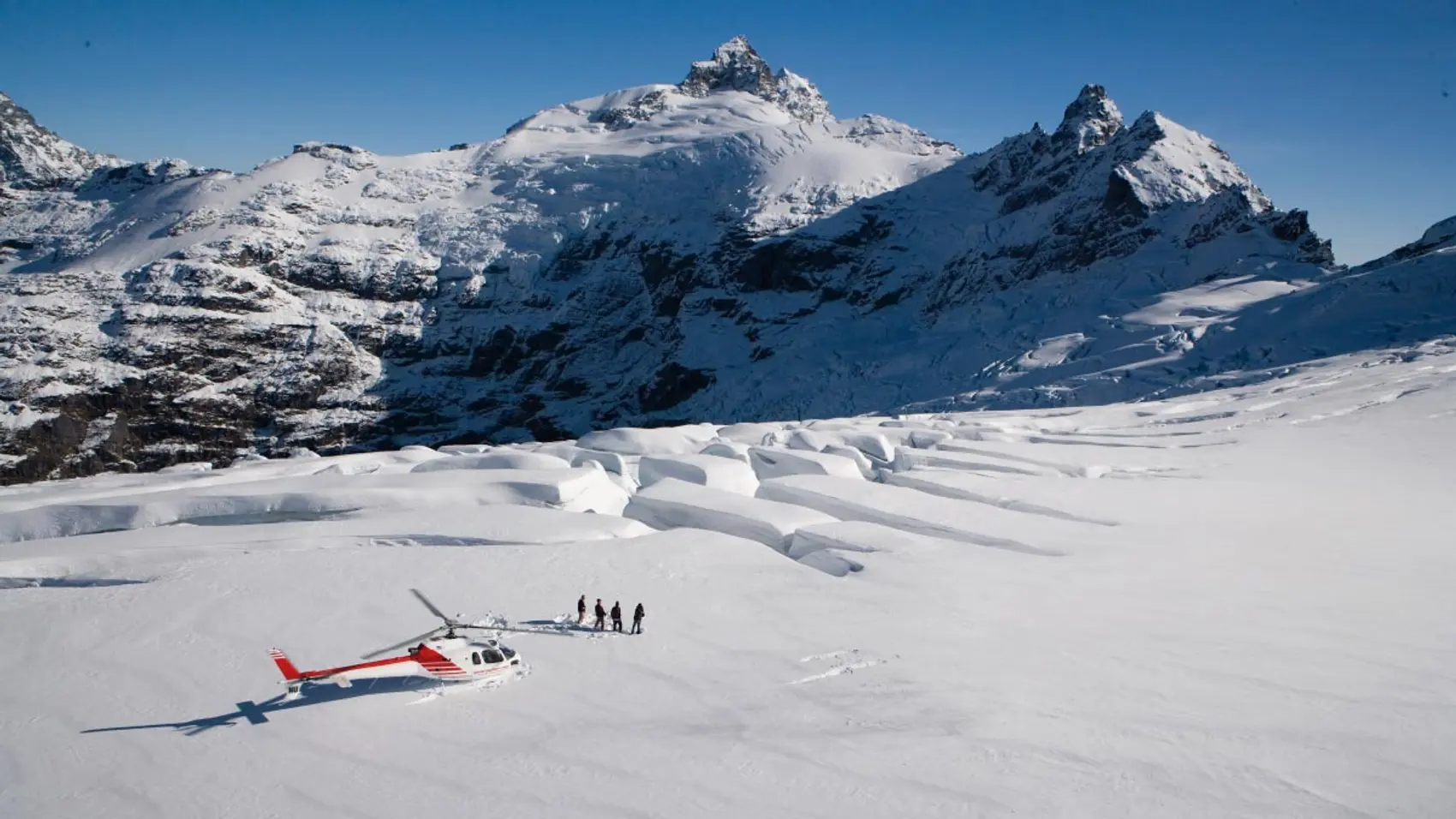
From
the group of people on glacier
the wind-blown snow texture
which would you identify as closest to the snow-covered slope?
the group of people on glacier

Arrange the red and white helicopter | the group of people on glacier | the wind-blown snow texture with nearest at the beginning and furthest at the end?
the red and white helicopter
the group of people on glacier
the wind-blown snow texture

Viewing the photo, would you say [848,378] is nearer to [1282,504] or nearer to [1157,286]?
[1157,286]

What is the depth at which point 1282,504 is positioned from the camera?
32188mm

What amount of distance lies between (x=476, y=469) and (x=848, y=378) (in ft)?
284

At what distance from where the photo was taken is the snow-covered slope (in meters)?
13.8

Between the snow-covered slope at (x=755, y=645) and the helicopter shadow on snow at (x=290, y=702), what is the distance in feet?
0.40

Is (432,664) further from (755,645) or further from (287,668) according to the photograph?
(755,645)

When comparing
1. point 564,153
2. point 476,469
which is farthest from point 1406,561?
point 564,153

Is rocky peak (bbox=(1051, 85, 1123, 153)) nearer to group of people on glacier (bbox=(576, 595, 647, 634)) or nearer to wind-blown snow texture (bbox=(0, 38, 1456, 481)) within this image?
wind-blown snow texture (bbox=(0, 38, 1456, 481))

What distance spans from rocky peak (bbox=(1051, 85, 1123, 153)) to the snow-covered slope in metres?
129

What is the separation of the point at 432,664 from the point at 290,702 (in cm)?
265

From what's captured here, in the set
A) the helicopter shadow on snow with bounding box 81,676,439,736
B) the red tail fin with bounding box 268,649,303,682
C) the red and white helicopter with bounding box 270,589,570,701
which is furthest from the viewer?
the red and white helicopter with bounding box 270,589,570,701

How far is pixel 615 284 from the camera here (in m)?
172

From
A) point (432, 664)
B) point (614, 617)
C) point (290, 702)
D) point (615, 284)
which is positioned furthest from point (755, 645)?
point (615, 284)
